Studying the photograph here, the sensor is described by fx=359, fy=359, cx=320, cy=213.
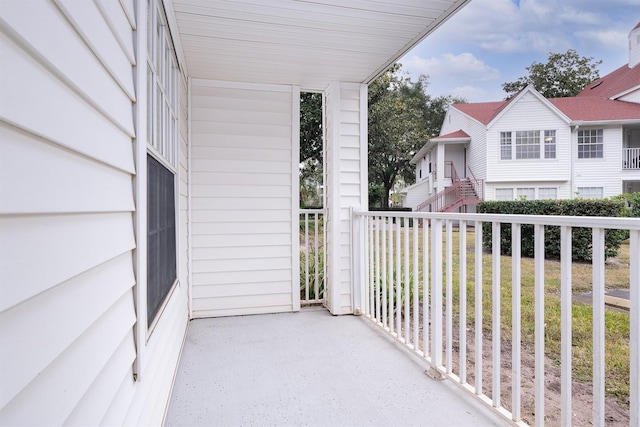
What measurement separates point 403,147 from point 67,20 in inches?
638

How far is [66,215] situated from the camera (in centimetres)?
69

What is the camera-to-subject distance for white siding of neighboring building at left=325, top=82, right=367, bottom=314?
141 inches

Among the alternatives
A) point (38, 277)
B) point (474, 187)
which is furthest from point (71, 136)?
point (474, 187)

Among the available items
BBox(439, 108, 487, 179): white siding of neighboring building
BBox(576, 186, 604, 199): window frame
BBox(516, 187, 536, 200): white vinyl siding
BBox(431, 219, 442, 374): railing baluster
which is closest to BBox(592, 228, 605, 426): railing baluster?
BBox(431, 219, 442, 374): railing baluster

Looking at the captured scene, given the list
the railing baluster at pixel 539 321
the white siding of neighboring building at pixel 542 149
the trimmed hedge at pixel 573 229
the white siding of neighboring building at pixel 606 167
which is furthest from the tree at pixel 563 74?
the railing baluster at pixel 539 321

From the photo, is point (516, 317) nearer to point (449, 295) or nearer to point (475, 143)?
point (449, 295)

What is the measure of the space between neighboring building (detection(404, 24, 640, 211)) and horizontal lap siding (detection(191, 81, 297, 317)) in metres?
10.4

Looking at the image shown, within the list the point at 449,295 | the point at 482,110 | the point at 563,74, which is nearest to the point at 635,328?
the point at 449,295

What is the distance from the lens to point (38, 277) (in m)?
0.55

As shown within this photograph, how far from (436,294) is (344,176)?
5.63 ft

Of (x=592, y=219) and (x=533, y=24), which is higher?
(x=533, y=24)

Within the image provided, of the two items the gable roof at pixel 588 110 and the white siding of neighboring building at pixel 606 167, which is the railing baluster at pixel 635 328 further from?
the white siding of neighboring building at pixel 606 167

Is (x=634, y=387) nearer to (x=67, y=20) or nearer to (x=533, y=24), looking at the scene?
(x=67, y=20)

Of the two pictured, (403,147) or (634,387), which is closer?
(634,387)
